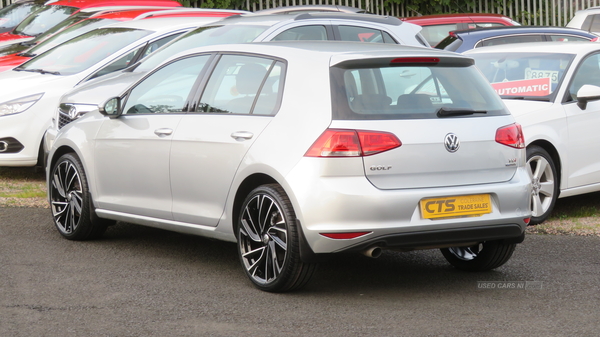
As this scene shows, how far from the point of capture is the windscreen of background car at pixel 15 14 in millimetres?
16547

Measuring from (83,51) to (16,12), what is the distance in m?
7.08

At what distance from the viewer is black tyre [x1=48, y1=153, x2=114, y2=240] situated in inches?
277

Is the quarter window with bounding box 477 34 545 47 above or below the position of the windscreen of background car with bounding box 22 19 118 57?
below

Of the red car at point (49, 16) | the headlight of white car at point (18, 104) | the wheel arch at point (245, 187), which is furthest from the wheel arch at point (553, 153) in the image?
the red car at point (49, 16)

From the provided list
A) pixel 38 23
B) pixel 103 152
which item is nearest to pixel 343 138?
pixel 103 152

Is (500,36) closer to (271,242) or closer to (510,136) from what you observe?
(510,136)

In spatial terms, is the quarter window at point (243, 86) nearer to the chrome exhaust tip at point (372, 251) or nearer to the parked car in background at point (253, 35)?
the chrome exhaust tip at point (372, 251)

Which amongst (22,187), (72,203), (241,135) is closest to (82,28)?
(22,187)

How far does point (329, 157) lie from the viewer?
5078 mm

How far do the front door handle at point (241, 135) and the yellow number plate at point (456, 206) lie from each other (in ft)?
3.84

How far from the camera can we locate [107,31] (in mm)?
10938

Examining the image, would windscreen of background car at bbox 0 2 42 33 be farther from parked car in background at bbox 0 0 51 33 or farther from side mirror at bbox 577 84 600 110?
side mirror at bbox 577 84 600 110

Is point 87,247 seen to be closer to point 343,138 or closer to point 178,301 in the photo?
point 178,301

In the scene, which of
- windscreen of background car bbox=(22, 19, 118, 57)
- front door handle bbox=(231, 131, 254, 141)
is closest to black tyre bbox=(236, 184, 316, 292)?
front door handle bbox=(231, 131, 254, 141)
